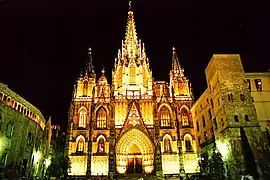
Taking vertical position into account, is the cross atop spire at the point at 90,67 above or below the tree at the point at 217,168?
above

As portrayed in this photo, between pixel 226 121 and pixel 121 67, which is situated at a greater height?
pixel 121 67

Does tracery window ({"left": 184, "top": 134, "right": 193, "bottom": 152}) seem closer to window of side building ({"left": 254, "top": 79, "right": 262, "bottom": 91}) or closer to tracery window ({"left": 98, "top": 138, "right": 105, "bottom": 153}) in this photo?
tracery window ({"left": 98, "top": 138, "right": 105, "bottom": 153})

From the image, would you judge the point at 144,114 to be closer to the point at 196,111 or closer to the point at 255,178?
the point at 196,111

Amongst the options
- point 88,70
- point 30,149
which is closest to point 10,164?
point 30,149

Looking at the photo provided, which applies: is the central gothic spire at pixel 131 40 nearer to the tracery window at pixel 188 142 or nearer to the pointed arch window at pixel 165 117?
the pointed arch window at pixel 165 117

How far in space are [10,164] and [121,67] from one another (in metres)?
29.2

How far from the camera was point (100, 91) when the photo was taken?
163 ft

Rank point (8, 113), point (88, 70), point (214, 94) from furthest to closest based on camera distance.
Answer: point (88, 70) → point (214, 94) → point (8, 113)

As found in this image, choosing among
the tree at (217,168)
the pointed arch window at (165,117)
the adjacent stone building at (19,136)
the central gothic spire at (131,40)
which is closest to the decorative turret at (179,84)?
the pointed arch window at (165,117)

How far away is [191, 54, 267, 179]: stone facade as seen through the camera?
89.7 feet

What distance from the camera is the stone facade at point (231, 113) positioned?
89.7 feet

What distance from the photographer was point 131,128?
4347 centimetres

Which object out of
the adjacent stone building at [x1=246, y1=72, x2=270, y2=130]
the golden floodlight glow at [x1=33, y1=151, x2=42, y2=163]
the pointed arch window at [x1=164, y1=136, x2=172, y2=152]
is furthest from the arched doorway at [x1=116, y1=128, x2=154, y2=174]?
the adjacent stone building at [x1=246, y1=72, x2=270, y2=130]

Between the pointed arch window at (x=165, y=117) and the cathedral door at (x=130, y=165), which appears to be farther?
the pointed arch window at (x=165, y=117)
